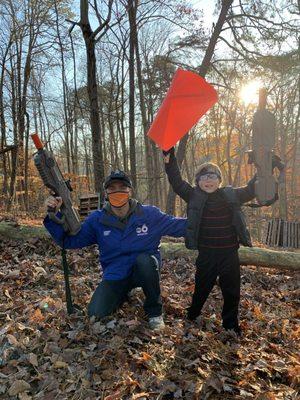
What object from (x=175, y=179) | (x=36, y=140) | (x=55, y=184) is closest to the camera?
(x=36, y=140)

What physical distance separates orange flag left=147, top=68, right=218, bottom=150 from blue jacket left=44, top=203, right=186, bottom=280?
85 centimetres

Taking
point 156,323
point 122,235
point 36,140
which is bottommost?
point 156,323

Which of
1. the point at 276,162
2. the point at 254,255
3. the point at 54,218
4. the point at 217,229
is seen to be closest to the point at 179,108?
the point at 276,162

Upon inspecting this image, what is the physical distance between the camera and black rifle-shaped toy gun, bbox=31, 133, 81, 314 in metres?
3.85

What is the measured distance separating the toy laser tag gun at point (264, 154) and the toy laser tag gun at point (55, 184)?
6.39 ft

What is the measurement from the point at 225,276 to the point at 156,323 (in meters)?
0.91

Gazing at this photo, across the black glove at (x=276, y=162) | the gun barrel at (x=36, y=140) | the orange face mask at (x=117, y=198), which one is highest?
the gun barrel at (x=36, y=140)

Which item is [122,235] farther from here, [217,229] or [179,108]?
[179,108]

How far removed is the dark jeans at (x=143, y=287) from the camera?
13.2 feet

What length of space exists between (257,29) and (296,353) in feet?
36.2

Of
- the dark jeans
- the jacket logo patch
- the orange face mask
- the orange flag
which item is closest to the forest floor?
the dark jeans

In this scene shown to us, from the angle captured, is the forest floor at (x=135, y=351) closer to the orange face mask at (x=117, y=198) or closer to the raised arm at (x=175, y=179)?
the orange face mask at (x=117, y=198)

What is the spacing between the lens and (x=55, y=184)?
3.97 m

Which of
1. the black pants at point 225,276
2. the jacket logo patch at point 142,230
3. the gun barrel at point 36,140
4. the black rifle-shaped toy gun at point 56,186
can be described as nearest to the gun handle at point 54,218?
the black rifle-shaped toy gun at point 56,186
